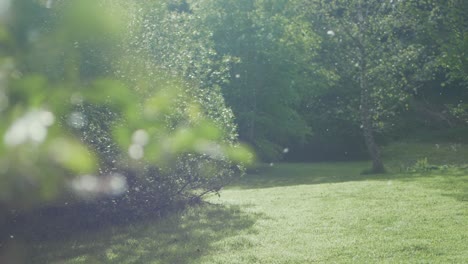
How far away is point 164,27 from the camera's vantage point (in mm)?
20859

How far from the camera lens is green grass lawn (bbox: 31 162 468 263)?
1258cm

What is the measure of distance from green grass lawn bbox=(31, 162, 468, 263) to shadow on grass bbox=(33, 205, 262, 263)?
26 millimetres

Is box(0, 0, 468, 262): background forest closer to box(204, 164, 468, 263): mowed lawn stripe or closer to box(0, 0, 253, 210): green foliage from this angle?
box(0, 0, 253, 210): green foliage

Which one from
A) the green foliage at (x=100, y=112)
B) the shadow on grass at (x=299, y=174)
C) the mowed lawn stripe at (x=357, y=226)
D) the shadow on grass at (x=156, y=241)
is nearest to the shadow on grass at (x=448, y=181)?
the mowed lawn stripe at (x=357, y=226)

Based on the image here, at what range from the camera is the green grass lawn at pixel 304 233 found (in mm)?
12578

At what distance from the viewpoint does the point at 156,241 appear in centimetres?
1505

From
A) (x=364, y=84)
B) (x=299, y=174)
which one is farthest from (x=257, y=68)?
(x=364, y=84)

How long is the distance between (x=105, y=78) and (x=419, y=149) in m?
44.1

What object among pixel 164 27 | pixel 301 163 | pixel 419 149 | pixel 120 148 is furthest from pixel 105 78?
pixel 419 149

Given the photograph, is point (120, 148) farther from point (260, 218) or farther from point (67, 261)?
point (260, 218)

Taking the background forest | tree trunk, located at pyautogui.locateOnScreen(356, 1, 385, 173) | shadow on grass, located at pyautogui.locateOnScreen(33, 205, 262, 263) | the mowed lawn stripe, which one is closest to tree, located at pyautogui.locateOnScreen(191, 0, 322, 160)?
the background forest

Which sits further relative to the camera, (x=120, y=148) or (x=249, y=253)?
(x=120, y=148)

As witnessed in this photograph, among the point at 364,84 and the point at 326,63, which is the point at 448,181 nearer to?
the point at 364,84

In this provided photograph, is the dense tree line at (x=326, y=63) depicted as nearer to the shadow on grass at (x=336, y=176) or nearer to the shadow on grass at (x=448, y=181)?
the shadow on grass at (x=336, y=176)
